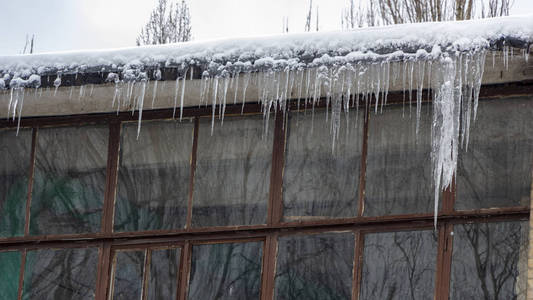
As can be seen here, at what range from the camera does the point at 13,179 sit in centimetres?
870

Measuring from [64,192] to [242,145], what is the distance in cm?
134

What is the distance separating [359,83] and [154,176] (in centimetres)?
176

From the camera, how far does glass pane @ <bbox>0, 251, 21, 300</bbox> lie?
8.38m

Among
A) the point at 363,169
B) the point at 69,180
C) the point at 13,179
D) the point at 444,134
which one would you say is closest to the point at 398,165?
the point at 363,169

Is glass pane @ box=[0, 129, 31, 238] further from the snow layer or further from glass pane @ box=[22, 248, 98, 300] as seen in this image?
the snow layer

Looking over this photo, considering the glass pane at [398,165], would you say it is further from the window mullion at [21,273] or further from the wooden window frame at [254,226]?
the window mullion at [21,273]

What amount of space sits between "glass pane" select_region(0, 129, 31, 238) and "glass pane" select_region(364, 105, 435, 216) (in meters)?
2.52

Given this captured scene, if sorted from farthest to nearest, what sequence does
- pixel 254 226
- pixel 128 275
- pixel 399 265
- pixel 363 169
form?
1. pixel 128 275
2. pixel 254 226
3. pixel 363 169
4. pixel 399 265

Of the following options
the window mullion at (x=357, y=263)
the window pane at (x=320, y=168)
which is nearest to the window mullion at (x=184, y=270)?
the window pane at (x=320, y=168)

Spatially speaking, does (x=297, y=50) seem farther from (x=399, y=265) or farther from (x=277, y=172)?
(x=399, y=265)

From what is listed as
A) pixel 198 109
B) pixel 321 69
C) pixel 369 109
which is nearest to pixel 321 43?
pixel 321 69

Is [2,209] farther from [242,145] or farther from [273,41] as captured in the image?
[273,41]

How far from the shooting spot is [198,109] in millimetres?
8305

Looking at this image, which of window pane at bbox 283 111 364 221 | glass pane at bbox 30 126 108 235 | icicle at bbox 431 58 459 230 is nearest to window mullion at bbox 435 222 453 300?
icicle at bbox 431 58 459 230
